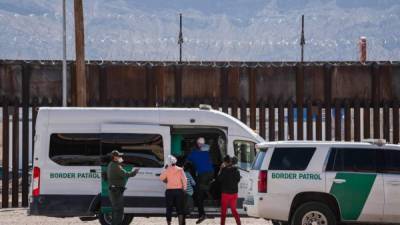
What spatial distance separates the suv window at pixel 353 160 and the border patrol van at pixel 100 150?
8.98 ft

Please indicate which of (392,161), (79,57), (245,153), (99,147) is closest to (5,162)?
(79,57)

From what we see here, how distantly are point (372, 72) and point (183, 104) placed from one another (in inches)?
209

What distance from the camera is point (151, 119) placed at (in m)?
22.4

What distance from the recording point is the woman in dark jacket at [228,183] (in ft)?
70.8

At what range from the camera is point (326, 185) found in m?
19.8

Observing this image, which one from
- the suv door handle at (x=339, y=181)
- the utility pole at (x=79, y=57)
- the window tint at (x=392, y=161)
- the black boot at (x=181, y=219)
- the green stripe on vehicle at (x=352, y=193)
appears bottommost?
the black boot at (x=181, y=219)

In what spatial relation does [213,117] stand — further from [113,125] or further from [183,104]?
[183,104]

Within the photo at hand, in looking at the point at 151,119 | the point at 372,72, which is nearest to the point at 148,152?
the point at 151,119

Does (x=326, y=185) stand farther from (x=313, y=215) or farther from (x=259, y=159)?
(x=259, y=159)

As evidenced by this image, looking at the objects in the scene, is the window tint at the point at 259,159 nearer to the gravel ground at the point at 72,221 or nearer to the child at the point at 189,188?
the child at the point at 189,188

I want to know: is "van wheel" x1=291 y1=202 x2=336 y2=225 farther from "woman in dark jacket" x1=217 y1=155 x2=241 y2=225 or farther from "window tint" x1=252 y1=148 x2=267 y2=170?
"woman in dark jacket" x1=217 y1=155 x2=241 y2=225

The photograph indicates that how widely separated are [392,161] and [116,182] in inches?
199

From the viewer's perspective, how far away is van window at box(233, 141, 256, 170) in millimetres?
22766

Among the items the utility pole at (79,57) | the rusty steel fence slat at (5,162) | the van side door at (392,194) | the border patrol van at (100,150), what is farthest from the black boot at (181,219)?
the rusty steel fence slat at (5,162)
